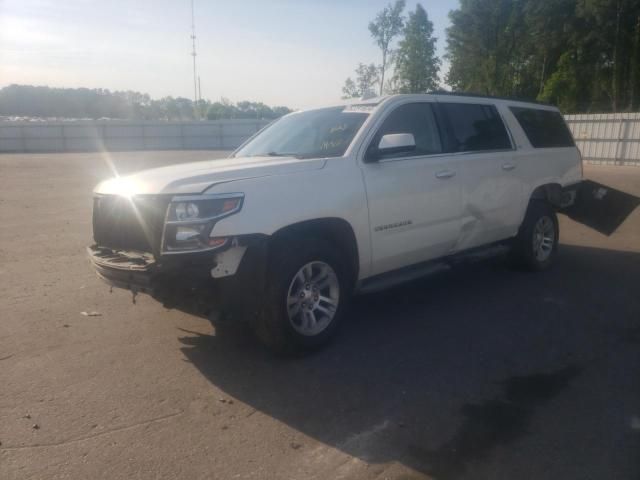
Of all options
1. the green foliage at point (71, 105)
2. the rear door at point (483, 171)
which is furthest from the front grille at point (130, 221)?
the green foliage at point (71, 105)

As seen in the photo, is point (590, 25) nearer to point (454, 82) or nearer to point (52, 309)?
point (454, 82)

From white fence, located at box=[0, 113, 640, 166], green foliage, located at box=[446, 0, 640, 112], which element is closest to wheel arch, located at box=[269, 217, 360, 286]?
green foliage, located at box=[446, 0, 640, 112]

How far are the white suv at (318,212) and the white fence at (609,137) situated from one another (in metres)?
19.0

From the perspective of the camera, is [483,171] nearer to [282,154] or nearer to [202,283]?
[282,154]

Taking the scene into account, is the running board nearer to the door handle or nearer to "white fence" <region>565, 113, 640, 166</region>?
the door handle

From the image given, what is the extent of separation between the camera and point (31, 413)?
3.51 metres

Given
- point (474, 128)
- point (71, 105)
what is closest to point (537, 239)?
point (474, 128)

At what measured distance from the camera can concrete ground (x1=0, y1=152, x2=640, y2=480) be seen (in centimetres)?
301

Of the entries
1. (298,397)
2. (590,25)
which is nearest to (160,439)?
(298,397)

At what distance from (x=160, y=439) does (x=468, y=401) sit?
77.9 inches

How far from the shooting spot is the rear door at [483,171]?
18.3ft

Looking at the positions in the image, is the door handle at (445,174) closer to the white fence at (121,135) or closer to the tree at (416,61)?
the tree at (416,61)

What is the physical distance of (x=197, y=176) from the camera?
4.08 m

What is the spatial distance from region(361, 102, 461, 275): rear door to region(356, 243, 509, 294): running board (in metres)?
0.07
